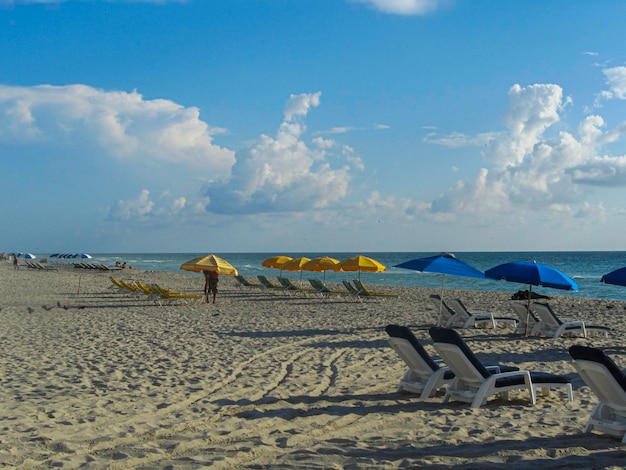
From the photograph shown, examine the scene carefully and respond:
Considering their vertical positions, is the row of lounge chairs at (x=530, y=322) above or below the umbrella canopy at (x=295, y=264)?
below

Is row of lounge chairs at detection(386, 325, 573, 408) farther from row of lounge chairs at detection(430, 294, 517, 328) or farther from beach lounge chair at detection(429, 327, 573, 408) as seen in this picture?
row of lounge chairs at detection(430, 294, 517, 328)

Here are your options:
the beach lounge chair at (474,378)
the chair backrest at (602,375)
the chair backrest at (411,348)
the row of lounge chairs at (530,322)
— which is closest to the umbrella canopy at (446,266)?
the row of lounge chairs at (530,322)

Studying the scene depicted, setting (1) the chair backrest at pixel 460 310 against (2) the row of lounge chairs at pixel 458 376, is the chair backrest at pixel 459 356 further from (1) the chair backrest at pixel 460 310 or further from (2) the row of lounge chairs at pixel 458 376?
(1) the chair backrest at pixel 460 310

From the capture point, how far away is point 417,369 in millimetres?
6258

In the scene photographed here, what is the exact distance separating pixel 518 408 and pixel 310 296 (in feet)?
51.4

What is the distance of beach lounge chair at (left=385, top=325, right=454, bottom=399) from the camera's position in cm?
604

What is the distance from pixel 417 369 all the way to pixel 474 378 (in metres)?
0.67

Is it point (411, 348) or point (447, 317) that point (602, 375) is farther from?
point (447, 317)

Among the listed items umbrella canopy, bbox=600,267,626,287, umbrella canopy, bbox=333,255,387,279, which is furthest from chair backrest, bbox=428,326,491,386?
umbrella canopy, bbox=333,255,387,279

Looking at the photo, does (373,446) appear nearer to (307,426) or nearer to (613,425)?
(307,426)

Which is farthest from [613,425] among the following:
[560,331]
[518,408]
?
[560,331]

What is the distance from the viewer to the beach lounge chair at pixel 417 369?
604 centimetres

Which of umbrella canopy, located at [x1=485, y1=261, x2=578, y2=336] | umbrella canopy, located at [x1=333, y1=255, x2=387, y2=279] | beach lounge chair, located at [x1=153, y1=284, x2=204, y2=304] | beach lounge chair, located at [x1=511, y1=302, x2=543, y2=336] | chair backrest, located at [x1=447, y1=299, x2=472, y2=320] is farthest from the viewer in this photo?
umbrella canopy, located at [x1=333, y1=255, x2=387, y2=279]

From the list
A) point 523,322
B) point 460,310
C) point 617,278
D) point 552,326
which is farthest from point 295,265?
point 617,278
